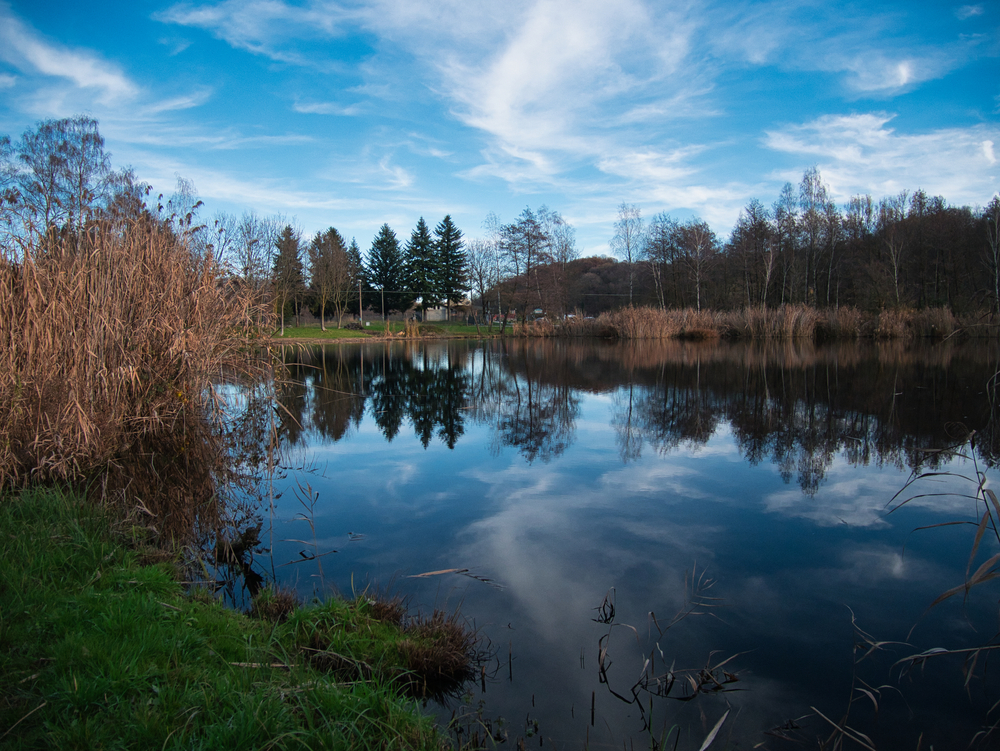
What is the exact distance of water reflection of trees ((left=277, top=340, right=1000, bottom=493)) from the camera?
256 inches

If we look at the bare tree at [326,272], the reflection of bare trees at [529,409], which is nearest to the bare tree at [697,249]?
the reflection of bare trees at [529,409]

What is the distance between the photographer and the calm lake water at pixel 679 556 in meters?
2.22

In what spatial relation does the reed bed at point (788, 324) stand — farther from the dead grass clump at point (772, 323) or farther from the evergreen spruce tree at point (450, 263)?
the evergreen spruce tree at point (450, 263)

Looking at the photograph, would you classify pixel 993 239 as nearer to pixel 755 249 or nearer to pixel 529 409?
pixel 755 249

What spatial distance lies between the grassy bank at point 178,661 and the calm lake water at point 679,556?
375mm

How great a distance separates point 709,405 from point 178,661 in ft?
29.2

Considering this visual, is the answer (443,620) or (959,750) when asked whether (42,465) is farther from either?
(959,750)

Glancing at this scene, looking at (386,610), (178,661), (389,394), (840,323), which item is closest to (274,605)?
(386,610)

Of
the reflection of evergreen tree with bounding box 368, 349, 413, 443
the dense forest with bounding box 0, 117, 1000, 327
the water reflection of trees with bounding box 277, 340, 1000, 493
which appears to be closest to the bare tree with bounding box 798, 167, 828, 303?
the dense forest with bounding box 0, 117, 1000, 327

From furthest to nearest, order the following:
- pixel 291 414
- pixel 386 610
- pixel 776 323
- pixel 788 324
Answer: pixel 776 323
pixel 788 324
pixel 291 414
pixel 386 610

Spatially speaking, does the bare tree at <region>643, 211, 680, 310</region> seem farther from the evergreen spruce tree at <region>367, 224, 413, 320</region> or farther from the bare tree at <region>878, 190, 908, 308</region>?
the evergreen spruce tree at <region>367, 224, 413, 320</region>

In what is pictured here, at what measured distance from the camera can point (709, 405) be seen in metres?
9.41

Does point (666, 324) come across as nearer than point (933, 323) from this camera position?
No

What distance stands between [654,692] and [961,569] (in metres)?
2.52
